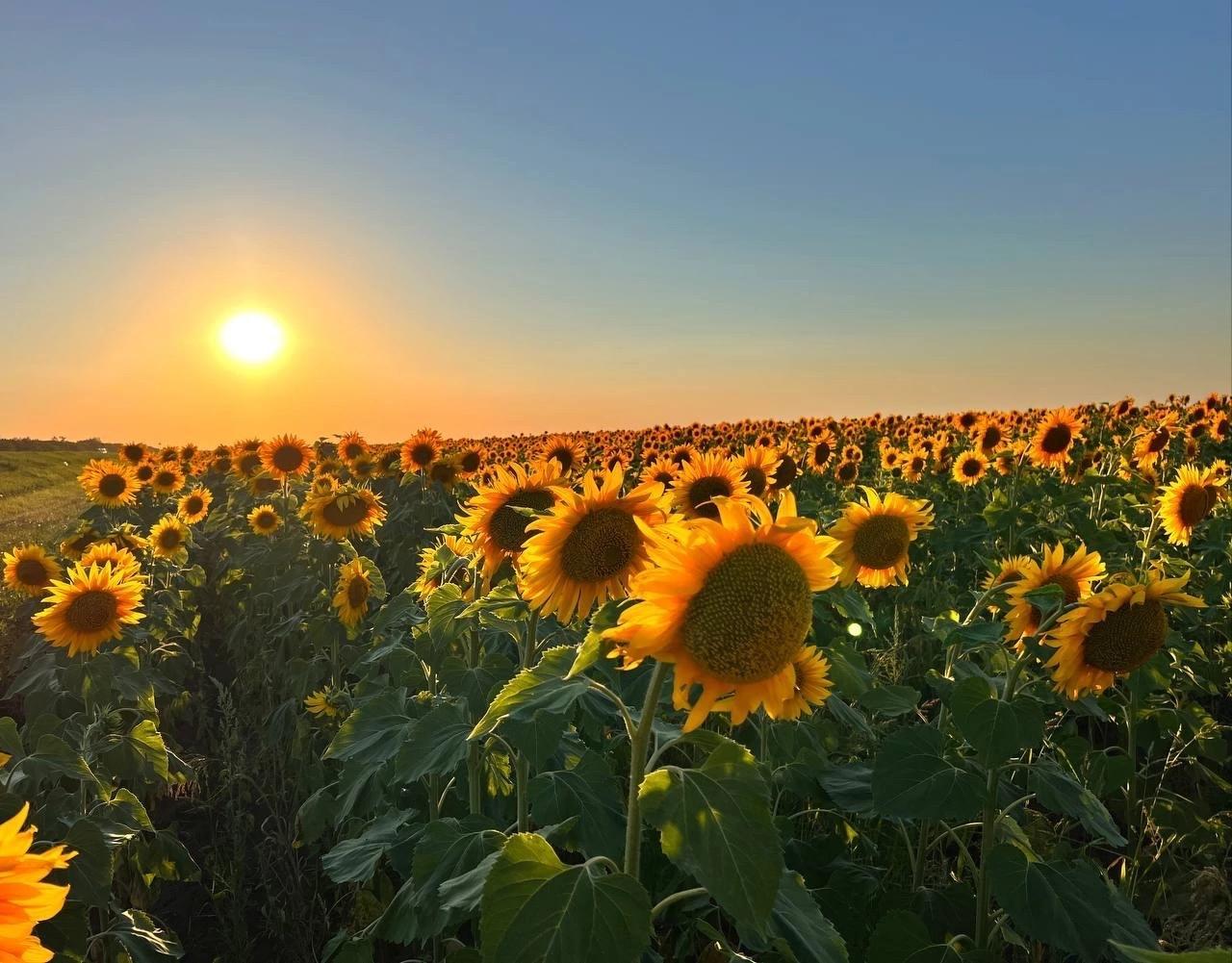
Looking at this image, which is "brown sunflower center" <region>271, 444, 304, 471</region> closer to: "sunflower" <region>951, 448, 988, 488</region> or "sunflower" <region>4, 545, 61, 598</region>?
"sunflower" <region>4, 545, 61, 598</region>

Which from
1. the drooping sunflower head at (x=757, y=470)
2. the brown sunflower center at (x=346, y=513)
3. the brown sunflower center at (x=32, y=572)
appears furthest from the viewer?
the brown sunflower center at (x=346, y=513)

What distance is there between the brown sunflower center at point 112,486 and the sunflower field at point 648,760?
14.7 feet

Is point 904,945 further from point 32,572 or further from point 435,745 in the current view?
point 32,572

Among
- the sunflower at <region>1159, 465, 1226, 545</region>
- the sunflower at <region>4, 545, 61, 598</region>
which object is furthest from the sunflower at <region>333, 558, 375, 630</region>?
the sunflower at <region>1159, 465, 1226, 545</region>

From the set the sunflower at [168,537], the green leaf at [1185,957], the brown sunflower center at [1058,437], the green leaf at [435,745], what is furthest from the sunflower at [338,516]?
the brown sunflower center at [1058,437]

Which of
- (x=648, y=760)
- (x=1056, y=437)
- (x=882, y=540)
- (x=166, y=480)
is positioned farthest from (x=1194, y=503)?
(x=166, y=480)

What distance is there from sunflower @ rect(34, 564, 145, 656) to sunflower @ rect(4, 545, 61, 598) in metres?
1.85

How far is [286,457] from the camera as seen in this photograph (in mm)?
11008

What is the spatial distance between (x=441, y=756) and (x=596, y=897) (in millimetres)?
1032

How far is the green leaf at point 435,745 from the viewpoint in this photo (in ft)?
8.40

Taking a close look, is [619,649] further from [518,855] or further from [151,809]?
[151,809]

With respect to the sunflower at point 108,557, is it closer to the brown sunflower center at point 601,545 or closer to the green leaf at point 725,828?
the brown sunflower center at point 601,545

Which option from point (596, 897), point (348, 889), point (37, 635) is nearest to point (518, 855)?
point (596, 897)

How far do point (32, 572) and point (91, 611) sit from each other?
217cm
